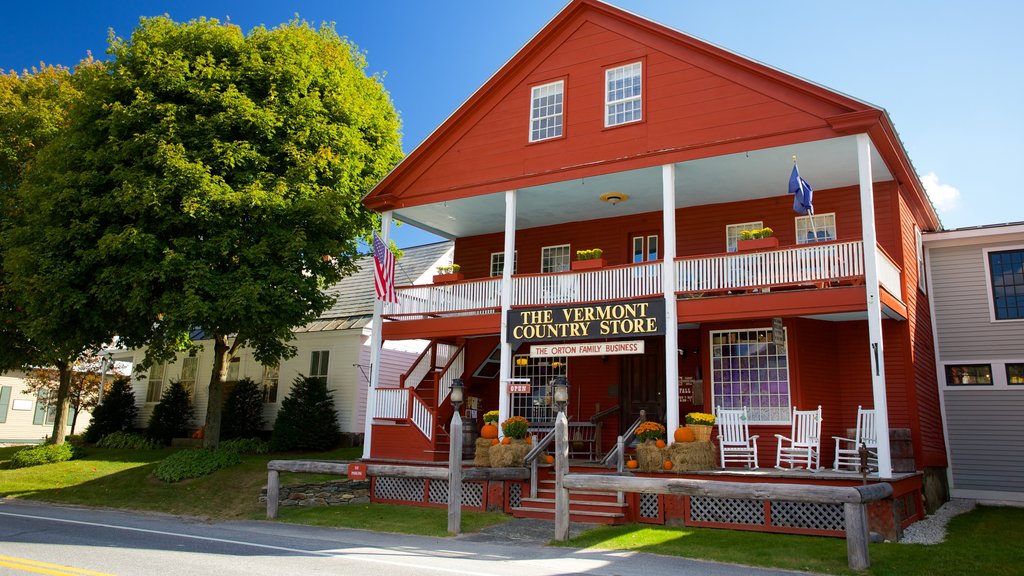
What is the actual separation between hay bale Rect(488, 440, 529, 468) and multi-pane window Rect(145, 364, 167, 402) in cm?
2082

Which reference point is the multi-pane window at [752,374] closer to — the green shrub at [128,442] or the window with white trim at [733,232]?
the window with white trim at [733,232]

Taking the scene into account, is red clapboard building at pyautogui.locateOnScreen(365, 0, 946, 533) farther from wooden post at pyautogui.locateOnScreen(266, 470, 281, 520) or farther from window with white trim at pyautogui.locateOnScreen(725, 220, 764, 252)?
wooden post at pyautogui.locateOnScreen(266, 470, 281, 520)

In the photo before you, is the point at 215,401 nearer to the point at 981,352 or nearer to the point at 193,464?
the point at 193,464

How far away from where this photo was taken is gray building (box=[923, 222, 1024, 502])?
16.9 m

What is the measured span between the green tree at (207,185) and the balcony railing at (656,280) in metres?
3.34

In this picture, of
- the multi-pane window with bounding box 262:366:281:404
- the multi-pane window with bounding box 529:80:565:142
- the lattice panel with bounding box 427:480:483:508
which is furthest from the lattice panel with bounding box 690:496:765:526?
the multi-pane window with bounding box 262:366:281:404

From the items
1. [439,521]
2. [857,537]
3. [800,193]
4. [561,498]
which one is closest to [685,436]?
[561,498]

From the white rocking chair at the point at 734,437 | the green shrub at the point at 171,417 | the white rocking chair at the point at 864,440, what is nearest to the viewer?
the white rocking chair at the point at 864,440

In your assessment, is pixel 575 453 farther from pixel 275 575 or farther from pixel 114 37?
pixel 114 37

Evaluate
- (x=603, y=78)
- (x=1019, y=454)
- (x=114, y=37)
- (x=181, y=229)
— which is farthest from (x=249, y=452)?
(x=1019, y=454)

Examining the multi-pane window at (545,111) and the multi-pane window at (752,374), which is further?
the multi-pane window at (545,111)

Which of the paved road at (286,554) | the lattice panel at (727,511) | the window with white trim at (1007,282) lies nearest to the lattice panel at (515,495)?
the paved road at (286,554)

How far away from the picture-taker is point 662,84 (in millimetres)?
16016

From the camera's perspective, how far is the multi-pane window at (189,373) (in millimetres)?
29422
